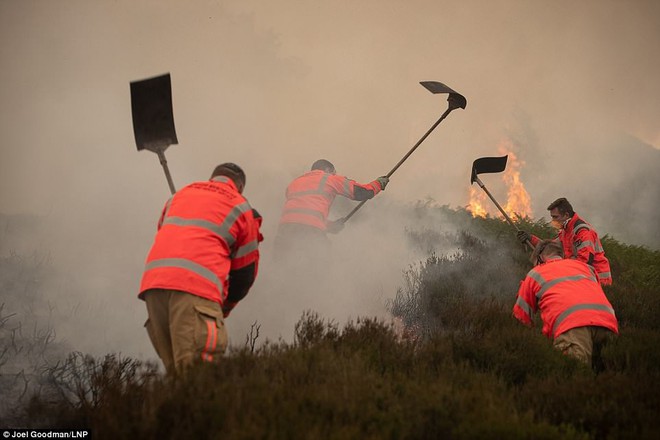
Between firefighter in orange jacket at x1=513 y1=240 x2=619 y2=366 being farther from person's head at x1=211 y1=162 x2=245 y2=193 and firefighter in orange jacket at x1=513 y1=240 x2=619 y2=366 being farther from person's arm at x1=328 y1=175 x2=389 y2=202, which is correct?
person's arm at x1=328 y1=175 x2=389 y2=202

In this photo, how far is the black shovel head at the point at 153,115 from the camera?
4.57m

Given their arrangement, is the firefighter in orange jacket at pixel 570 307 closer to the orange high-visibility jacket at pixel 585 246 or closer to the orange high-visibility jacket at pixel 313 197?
the orange high-visibility jacket at pixel 585 246

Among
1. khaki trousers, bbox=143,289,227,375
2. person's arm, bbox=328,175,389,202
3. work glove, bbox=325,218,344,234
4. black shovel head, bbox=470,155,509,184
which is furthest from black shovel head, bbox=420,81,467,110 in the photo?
khaki trousers, bbox=143,289,227,375

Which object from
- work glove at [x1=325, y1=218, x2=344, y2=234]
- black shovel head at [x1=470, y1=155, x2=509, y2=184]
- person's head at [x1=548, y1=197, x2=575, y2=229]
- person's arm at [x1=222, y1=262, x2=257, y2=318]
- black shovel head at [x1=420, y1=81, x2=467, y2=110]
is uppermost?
black shovel head at [x1=420, y1=81, x2=467, y2=110]

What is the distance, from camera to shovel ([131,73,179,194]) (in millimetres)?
4574

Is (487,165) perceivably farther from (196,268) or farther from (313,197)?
(196,268)

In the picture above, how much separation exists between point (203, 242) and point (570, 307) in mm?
2919

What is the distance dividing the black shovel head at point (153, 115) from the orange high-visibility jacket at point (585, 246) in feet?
17.2

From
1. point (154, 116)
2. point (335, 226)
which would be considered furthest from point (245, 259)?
point (335, 226)

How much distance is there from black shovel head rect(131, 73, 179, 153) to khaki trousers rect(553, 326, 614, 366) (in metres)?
3.65

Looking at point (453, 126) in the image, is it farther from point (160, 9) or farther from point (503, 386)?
point (503, 386)

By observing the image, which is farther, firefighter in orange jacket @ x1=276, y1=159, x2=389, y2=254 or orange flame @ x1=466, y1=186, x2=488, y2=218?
orange flame @ x1=466, y1=186, x2=488, y2=218

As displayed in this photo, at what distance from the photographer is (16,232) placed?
26.2 ft

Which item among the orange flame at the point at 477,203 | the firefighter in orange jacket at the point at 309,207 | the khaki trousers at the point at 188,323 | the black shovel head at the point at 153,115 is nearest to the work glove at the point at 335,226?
the firefighter in orange jacket at the point at 309,207
